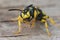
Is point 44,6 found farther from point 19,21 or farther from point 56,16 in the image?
point 19,21

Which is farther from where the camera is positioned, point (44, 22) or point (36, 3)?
point (36, 3)

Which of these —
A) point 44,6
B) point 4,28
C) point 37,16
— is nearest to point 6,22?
point 4,28

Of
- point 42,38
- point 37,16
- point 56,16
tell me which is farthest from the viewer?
point 56,16

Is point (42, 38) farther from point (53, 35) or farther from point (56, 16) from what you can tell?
point (56, 16)

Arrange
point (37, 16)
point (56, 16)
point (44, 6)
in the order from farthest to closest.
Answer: point (44, 6) < point (56, 16) < point (37, 16)

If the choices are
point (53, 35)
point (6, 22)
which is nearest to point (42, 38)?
point (53, 35)

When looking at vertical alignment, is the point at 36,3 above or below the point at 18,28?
above

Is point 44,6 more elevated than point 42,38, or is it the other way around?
point 44,6
